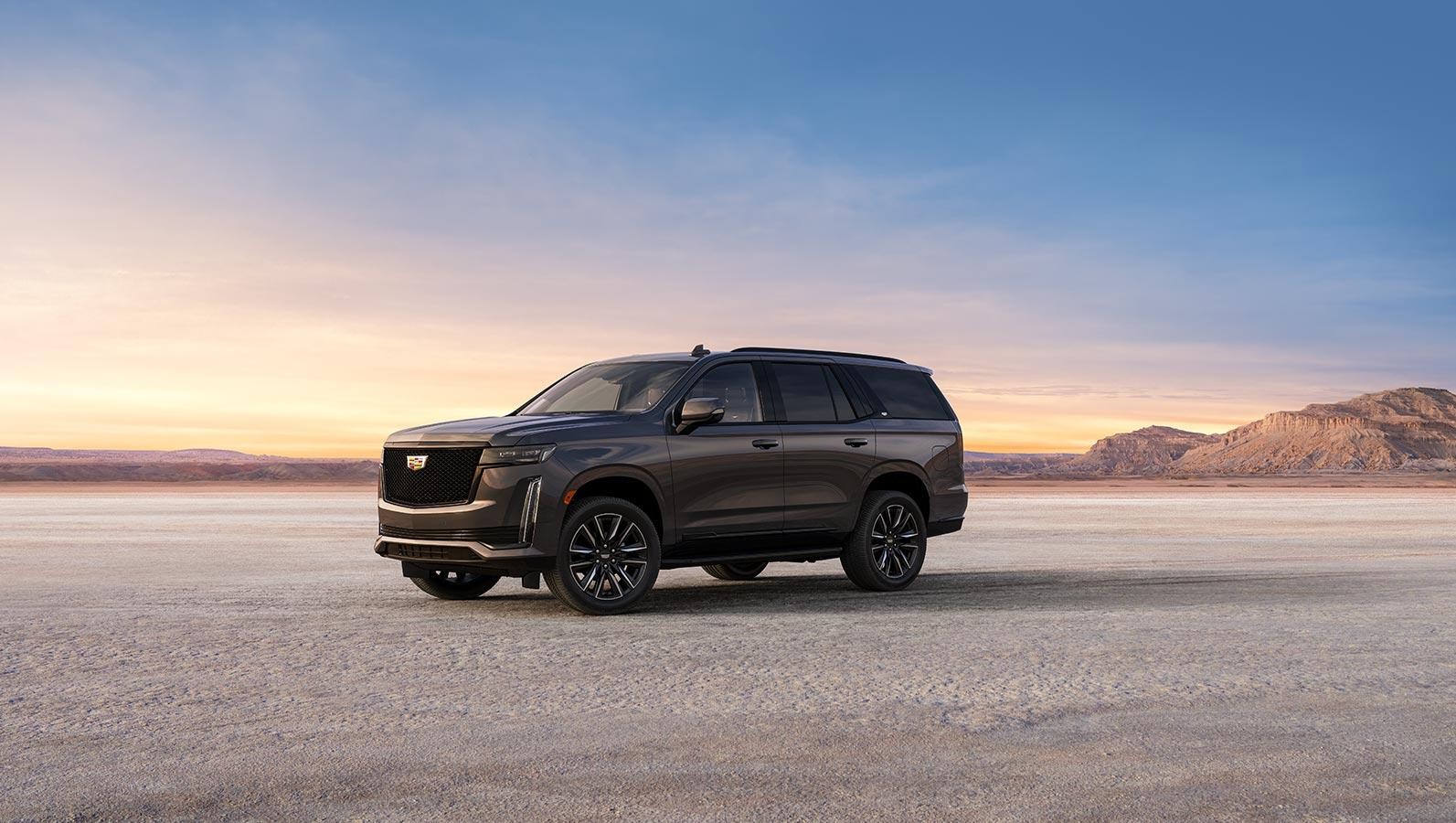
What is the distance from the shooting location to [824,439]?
12055mm

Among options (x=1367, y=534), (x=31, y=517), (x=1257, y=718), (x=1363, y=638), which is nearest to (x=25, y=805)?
(x=1257, y=718)

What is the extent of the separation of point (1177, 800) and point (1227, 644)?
13.9 feet

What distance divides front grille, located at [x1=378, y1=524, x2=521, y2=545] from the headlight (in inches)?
19.5

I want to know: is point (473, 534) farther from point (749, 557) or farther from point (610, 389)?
point (749, 557)

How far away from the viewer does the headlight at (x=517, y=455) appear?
10.3m

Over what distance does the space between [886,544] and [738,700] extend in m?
5.73

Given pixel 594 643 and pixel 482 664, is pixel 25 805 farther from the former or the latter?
pixel 594 643

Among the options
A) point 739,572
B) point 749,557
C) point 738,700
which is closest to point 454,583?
point 749,557

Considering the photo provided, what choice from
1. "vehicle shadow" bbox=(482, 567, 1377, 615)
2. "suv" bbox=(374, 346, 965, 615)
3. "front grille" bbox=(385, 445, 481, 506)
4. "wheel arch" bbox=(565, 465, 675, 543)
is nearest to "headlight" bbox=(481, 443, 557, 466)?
"suv" bbox=(374, 346, 965, 615)

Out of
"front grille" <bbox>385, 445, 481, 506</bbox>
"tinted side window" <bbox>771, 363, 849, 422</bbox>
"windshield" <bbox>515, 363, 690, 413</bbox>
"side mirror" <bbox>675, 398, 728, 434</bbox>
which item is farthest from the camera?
"tinted side window" <bbox>771, 363, 849, 422</bbox>

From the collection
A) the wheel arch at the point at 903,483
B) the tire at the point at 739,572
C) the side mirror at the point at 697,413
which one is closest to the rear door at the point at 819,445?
the wheel arch at the point at 903,483

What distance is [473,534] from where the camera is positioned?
10367 millimetres

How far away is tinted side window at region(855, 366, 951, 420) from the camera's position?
42.2 feet

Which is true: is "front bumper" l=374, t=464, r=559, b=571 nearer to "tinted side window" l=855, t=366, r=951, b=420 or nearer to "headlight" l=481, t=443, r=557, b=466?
"headlight" l=481, t=443, r=557, b=466
